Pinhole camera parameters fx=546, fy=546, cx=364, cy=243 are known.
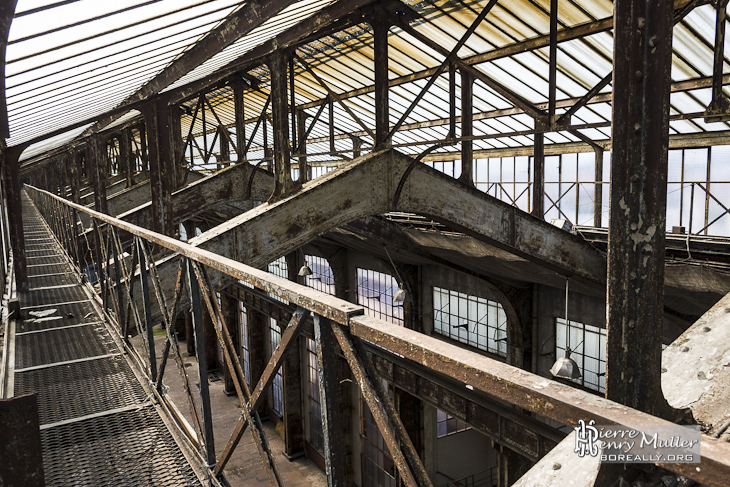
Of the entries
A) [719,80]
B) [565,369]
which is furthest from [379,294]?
[719,80]

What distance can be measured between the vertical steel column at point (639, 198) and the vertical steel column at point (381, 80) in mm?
6255

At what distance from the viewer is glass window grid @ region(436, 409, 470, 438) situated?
56.8 feet

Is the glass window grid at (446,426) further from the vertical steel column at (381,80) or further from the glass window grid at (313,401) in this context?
the vertical steel column at (381,80)

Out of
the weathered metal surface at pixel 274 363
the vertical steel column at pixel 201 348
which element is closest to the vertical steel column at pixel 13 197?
the vertical steel column at pixel 201 348

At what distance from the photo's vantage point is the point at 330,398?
6.66ft

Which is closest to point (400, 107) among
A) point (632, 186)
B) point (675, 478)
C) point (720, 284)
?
point (720, 284)

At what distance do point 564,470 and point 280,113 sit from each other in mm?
8205

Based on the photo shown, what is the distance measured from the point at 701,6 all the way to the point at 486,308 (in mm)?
8948

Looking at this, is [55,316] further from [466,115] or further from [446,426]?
[446,426]

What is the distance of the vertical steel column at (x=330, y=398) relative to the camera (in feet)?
6.42

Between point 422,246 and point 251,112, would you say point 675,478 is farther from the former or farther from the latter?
point 251,112

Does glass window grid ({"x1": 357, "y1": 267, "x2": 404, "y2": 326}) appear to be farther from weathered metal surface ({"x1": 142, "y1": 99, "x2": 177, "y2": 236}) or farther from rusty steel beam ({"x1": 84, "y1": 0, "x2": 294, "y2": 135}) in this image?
rusty steel beam ({"x1": 84, "y1": 0, "x2": 294, "y2": 135})

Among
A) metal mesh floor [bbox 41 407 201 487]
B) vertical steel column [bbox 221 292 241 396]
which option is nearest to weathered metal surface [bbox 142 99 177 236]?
metal mesh floor [bbox 41 407 201 487]

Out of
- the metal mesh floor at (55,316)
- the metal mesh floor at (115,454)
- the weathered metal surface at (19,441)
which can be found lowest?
the metal mesh floor at (115,454)
